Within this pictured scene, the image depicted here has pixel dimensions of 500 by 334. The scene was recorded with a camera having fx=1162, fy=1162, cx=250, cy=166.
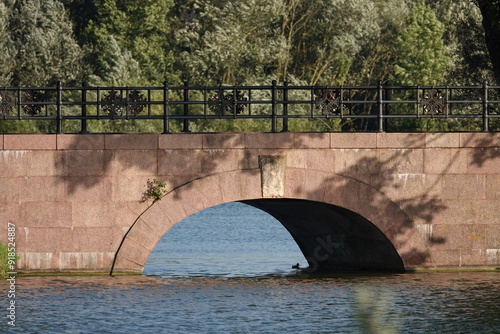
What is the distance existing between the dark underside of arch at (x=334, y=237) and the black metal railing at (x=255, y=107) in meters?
2.05

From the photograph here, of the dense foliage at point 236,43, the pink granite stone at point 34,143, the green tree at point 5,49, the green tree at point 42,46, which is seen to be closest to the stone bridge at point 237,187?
the pink granite stone at point 34,143

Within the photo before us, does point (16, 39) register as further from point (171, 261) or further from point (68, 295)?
point (68, 295)

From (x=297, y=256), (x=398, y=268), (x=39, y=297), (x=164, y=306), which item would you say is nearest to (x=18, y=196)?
(x=39, y=297)

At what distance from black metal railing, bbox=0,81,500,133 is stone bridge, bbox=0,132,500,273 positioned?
1.69 feet

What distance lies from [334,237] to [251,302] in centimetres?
664

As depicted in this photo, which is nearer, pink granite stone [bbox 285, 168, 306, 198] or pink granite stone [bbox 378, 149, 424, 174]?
pink granite stone [bbox 285, 168, 306, 198]

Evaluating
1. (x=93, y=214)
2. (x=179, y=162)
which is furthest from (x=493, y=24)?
(x=93, y=214)

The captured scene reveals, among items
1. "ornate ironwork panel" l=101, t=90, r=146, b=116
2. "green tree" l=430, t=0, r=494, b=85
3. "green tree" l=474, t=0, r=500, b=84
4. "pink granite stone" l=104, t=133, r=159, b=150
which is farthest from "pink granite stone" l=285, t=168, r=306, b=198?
"green tree" l=430, t=0, r=494, b=85

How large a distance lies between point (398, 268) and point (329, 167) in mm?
2666

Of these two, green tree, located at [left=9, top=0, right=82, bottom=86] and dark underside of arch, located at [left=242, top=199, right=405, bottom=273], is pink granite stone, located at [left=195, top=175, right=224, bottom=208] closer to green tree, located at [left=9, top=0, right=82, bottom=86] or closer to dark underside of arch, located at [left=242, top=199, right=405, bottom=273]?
dark underside of arch, located at [left=242, top=199, right=405, bottom=273]

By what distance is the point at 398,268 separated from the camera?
77.8 ft

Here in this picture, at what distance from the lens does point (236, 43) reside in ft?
192

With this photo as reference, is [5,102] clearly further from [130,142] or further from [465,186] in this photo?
[465,186]

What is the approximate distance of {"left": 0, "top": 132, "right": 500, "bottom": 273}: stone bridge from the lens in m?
22.3
